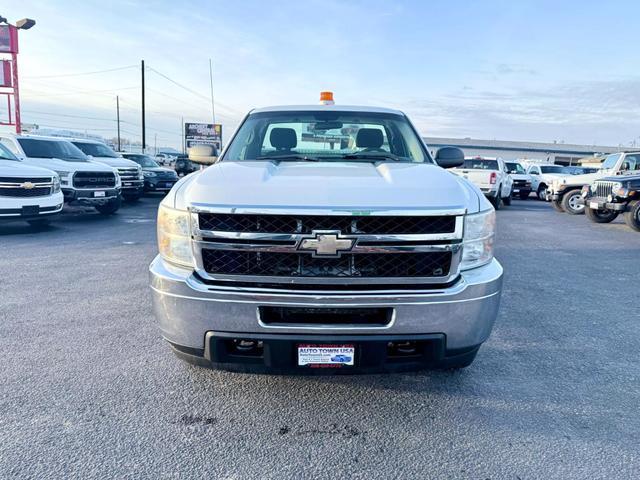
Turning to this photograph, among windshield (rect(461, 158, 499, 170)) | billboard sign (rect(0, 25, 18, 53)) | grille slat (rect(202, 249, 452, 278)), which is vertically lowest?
grille slat (rect(202, 249, 452, 278))

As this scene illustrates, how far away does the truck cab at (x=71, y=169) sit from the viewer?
10.4 m

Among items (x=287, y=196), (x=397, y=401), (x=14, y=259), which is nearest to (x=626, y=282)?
(x=397, y=401)

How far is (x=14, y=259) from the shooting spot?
6406 mm

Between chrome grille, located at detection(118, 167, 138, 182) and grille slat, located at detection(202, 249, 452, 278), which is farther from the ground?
chrome grille, located at detection(118, 167, 138, 182)

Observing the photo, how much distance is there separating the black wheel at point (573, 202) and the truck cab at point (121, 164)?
46.7 ft

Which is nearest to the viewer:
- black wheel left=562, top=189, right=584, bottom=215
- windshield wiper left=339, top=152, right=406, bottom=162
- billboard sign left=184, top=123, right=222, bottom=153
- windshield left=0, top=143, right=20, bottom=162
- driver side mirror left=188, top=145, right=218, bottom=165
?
windshield wiper left=339, top=152, right=406, bottom=162

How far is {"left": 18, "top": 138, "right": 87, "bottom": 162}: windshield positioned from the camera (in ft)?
35.7

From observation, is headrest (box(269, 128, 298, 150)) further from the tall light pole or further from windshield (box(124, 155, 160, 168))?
the tall light pole

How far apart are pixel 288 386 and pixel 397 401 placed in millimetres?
713

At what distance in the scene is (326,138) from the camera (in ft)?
13.1

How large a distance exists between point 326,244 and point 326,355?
592 mm

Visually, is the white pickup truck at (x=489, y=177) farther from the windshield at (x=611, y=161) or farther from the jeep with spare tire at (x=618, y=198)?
the windshield at (x=611, y=161)

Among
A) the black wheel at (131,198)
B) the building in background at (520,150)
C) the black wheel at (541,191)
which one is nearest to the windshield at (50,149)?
the black wheel at (131,198)

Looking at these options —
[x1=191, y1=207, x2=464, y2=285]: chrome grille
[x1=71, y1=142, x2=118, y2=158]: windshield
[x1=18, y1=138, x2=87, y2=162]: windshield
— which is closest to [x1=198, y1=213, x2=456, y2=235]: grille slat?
[x1=191, y1=207, x2=464, y2=285]: chrome grille
